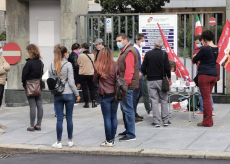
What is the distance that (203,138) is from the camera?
7414 mm

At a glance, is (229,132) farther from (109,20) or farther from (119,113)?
(109,20)

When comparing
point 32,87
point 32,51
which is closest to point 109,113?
point 32,87

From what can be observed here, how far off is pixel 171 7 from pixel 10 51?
136ft

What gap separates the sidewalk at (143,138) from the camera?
6.69 metres

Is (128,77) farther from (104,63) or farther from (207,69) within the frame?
(207,69)

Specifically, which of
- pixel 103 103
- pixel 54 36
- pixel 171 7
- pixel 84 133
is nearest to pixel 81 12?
pixel 54 36

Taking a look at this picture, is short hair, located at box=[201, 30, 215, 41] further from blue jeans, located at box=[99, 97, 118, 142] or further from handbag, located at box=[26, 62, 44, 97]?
handbag, located at box=[26, 62, 44, 97]

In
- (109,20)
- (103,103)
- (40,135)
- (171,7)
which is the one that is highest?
(171,7)

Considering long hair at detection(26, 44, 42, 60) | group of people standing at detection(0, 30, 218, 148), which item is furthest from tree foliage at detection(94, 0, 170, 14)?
long hair at detection(26, 44, 42, 60)

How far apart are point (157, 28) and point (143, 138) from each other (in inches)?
190

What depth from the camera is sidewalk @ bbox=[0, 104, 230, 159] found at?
6.69m

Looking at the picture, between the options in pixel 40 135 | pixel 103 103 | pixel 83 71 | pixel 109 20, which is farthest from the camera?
pixel 109 20

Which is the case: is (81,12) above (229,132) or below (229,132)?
above

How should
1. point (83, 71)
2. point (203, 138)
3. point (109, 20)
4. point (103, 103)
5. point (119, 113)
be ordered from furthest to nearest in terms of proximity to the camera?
point (109, 20) → point (83, 71) → point (119, 113) → point (203, 138) → point (103, 103)
